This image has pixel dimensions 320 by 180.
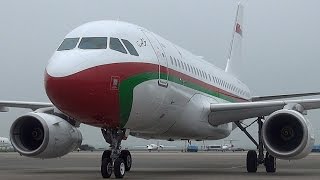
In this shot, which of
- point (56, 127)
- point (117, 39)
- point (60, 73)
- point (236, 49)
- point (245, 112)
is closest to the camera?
point (60, 73)

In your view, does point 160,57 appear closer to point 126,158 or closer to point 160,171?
point 126,158

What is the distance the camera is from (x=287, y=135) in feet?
50.9

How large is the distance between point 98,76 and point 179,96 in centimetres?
416

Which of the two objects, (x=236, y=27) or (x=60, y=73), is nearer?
(x=60, y=73)

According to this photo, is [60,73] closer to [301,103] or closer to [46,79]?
[46,79]

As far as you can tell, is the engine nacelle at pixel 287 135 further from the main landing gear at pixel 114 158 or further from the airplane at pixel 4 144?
the airplane at pixel 4 144

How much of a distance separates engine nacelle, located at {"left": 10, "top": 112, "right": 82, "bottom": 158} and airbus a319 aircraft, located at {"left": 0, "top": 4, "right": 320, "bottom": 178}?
0.09 ft

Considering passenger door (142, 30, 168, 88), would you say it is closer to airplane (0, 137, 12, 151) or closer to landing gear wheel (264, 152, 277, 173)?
landing gear wheel (264, 152, 277, 173)

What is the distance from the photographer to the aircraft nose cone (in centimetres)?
1177

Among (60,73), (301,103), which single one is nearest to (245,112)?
(301,103)

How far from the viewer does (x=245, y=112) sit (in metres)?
17.2

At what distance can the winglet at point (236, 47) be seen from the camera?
96.5ft

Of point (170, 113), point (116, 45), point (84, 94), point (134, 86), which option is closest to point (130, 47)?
point (116, 45)

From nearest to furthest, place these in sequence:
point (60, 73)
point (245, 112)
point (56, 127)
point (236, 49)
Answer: point (60, 73) → point (56, 127) → point (245, 112) → point (236, 49)
